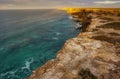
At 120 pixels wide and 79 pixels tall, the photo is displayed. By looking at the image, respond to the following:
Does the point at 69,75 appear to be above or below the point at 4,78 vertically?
above

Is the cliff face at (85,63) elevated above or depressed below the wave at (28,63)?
above

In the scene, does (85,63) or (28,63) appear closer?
(85,63)

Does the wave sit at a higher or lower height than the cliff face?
lower

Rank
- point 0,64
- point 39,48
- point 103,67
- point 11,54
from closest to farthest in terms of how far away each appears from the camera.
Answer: point 103,67 → point 0,64 → point 11,54 → point 39,48

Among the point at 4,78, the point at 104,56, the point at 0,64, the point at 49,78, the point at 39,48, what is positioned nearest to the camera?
the point at 49,78

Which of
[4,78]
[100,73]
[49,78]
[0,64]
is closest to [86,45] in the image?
[100,73]

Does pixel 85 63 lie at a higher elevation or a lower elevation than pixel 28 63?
higher

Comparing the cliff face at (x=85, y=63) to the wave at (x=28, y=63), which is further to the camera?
the wave at (x=28, y=63)

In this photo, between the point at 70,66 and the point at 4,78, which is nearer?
the point at 70,66

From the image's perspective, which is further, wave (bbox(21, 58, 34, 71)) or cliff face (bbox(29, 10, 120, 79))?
wave (bbox(21, 58, 34, 71))

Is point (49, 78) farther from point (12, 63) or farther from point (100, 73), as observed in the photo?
point (12, 63)

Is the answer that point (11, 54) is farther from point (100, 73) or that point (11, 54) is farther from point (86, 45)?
point (100, 73)

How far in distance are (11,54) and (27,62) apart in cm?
934

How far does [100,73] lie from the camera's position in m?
26.4
